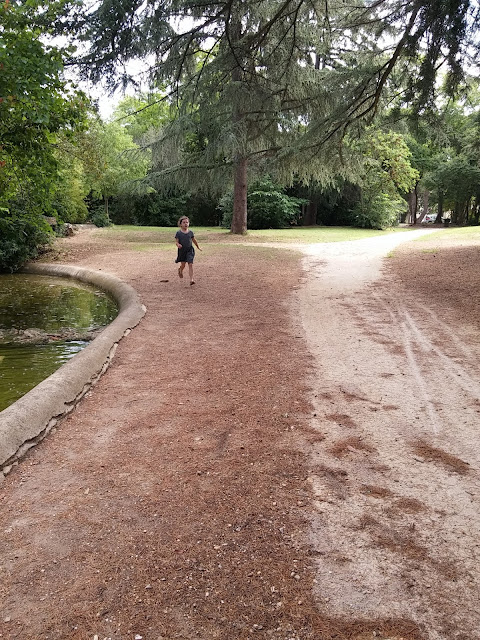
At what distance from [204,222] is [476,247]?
83.5 feet

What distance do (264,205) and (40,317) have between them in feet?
69.1

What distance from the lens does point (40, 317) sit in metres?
9.55

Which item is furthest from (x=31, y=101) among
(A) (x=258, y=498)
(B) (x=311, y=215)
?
(B) (x=311, y=215)

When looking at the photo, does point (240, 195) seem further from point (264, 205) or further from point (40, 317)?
point (40, 317)

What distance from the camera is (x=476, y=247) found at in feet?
52.0

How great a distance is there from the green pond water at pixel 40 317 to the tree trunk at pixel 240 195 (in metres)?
10.0

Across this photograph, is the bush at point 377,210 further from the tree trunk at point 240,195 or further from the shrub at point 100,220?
the shrub at point 100,220

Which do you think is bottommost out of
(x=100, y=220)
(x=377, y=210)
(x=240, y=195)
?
(x=100, y=220)

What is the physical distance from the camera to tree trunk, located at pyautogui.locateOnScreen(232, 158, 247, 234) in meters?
21.1

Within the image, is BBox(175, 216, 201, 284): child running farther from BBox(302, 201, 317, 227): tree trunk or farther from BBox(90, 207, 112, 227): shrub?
BBox(302, 201, 317, 227): tree trunk

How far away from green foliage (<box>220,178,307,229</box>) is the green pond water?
15.8 m

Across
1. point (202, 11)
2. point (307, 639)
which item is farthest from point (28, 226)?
point (307, 639)

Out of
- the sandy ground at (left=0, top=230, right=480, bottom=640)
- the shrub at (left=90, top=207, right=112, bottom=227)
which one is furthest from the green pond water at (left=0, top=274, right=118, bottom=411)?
the shrub at (left=90, top=207, right=112, bottom=227)

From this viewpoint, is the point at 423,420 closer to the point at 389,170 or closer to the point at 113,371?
the point at 113,371
